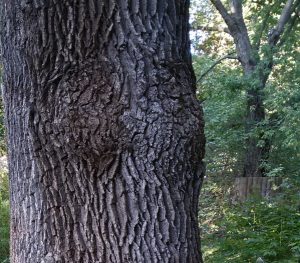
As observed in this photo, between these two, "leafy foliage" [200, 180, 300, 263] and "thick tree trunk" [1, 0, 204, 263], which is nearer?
"thick tree trunk" [1, 0, 204, 263]

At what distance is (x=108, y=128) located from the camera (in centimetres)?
200

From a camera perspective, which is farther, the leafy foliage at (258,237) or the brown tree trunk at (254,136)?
the brown tree trunk at (254,136)

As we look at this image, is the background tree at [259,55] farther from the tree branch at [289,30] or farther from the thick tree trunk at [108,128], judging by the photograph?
the thick tree trunk at [108,128]

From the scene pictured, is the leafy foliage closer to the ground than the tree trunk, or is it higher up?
closer to the ground

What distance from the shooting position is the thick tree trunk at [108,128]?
2025 millimetres

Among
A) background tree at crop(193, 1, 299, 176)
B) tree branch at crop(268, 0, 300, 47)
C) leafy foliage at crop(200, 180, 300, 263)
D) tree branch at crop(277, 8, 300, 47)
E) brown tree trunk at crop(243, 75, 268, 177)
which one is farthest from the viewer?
tree branch at crop(268, 0, 300, 47)

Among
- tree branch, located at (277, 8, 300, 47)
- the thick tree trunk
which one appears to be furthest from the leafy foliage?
tree branch, located at (277, 8, 300, 47)

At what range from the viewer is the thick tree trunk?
2.03 metres

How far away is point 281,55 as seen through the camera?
9.80 meters

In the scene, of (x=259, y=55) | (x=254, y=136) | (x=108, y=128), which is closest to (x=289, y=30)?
(x=259, y=55)

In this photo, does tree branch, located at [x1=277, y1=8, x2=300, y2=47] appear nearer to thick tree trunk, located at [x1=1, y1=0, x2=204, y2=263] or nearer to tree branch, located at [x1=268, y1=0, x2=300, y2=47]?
tree branch, located at [x1=268, y1=0, x2=300, y2=47]

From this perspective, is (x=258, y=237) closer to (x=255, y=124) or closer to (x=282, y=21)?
(x=255, y=124)

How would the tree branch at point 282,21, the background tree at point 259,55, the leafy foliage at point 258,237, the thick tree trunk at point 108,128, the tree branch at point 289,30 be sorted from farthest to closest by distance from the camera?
the tree branch at point 282,21 < the tree branch at point 289,30 < the background tree at point 259,55 < the leafy foliage at point 258,237 < the thick tree trunk at point 108,128

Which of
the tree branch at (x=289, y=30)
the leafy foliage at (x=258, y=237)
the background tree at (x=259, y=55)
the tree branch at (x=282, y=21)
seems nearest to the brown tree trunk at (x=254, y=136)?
the background tree at (x=259, y=55)
